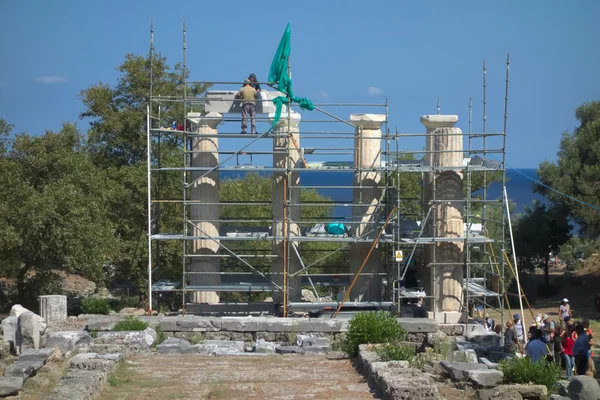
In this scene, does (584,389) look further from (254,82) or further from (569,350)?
(254,82)

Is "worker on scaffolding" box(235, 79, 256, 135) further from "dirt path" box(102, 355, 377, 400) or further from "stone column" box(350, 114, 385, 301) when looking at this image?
"dirt path" box(102, 355, 377, 400)

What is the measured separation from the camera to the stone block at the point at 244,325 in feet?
69.4

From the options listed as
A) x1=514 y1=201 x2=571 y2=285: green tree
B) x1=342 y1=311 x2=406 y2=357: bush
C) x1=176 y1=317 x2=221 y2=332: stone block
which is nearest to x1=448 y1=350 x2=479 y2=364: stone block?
x1=342 y1=311 x2=406 y2=357: bush

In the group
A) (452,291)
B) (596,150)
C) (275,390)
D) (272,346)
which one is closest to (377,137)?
(452,291)

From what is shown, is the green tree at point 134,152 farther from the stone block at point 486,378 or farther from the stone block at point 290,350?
the stone block at point 486,378

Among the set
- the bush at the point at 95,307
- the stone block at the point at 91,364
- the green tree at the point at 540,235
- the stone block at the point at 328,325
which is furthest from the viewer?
the green tree at the point at 540,235

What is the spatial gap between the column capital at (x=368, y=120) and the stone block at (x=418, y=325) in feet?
18.9

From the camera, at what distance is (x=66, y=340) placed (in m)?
19.2

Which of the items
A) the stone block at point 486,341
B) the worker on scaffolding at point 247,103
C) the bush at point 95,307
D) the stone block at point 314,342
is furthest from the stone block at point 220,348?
→ the bush at point 95,307

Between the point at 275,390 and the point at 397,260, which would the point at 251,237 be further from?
the point at 275,390

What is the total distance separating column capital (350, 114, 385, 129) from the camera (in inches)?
959

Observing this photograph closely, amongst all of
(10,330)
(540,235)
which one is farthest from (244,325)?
(540,235)

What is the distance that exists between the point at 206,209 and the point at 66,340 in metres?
6.16

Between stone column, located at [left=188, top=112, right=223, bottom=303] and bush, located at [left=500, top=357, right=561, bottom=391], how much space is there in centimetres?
1066
